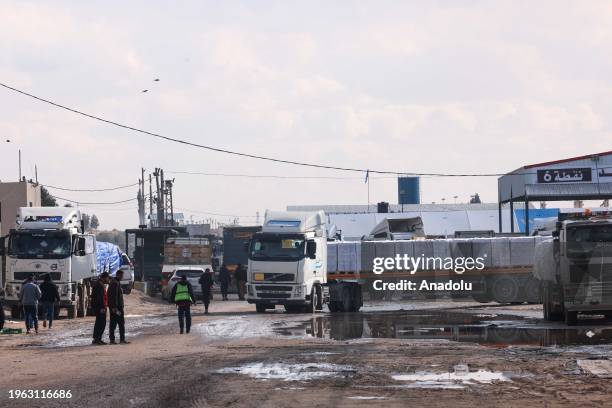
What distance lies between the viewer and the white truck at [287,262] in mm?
37344

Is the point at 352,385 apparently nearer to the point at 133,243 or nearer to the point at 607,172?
the point at 607,172

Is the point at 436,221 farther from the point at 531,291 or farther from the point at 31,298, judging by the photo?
the point at 31,298

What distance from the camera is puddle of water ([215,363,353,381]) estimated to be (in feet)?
54.6

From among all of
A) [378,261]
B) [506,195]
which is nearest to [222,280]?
[378,261]

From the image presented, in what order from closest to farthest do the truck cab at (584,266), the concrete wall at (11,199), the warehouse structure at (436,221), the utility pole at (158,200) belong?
the truck cab at (584,266) < the concrete wall at (11,199) < the warehouse structure at (436,221) < the utility pole at (158,200)

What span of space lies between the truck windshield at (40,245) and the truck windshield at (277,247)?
6.79m

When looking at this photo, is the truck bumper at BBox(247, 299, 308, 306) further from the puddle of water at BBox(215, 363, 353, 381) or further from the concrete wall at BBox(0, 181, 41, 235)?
the concrete wall at BBox(0, 181, 41, 235)

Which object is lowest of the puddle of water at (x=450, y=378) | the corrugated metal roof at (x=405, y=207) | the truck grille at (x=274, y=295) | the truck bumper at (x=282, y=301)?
the puddle of water at (x=450, y=378)

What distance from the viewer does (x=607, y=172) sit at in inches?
2271

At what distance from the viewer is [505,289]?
142ft

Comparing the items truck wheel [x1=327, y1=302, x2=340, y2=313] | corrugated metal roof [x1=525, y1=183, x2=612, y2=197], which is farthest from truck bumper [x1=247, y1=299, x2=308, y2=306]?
corrugated metal roof [x1=525, y1=183, x2=612, y2=197]

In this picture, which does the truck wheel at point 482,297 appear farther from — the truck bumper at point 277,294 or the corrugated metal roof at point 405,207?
the corrugated metal roof at point 405,207

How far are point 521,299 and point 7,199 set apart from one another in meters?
45.2

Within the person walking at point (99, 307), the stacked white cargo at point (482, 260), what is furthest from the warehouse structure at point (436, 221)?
the person walking at point (99, 307)
